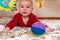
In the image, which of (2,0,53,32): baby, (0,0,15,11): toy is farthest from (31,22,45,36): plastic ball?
(0,0,15,11): toy

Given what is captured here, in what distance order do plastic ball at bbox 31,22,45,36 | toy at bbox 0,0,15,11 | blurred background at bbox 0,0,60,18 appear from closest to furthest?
plastic ball at bbox 31,22,45,36 → toy at bbox 0,0,15,11 → blurred background at bbox 0,0,60,18

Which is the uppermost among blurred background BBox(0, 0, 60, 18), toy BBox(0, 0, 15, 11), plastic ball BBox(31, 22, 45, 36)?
toy BBox(0, 0, 15, 11)

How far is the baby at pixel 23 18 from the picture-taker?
40.6 inches

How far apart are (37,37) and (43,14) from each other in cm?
41

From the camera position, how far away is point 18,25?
1.12 metres

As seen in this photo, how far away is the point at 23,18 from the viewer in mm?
1092

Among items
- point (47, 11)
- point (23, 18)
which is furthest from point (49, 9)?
point (23, 18)

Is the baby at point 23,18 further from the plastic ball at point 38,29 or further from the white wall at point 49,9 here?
the white wall at point 49,9

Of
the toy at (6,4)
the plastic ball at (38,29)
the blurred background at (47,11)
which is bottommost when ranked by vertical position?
the plastic ball at (38,29)

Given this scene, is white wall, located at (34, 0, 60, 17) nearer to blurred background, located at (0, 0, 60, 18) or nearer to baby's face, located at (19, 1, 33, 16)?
blurred background, located at (0, 0, 60, 18)

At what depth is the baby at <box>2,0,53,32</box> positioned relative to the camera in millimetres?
1032

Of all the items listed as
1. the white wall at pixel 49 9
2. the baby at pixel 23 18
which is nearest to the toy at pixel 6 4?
the baby at pixel 23 18

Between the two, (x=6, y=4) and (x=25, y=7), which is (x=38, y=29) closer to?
(x=25, y=7)

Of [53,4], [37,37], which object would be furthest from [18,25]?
[53,4]
